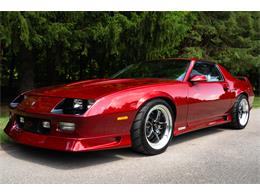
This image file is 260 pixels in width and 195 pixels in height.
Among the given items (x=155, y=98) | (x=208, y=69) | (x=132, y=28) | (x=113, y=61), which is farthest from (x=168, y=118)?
(x=113, y=61)

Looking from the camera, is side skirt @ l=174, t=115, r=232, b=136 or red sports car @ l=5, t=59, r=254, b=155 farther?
side skirt @ l=174, t=115, r=232, b=136

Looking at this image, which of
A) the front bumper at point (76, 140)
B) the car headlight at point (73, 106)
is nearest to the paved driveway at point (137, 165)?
the front bumper at point (76, 140)

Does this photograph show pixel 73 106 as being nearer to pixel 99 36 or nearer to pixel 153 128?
pixel 153 128

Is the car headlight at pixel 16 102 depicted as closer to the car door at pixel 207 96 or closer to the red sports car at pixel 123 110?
the red sports car at pixel 123 110

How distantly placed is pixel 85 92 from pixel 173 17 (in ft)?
19.9

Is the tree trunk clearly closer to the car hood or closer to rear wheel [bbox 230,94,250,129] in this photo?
the car hood

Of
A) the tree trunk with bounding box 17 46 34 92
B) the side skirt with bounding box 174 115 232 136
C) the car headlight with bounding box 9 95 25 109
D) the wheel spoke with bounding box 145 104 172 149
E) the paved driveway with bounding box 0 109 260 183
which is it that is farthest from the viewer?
the tree trunk with bounding box 17 46 34 92

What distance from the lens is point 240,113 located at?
6.88 metres

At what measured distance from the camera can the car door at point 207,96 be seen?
5367mm

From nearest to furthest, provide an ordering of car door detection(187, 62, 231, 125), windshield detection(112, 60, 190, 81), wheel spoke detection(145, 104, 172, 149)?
wheel spoke detection(145, 104, 172, 149) → car door detection(187, 62, 231, 125) → windshield detection(112, 60, 190, 81)

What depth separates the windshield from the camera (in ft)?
18.0

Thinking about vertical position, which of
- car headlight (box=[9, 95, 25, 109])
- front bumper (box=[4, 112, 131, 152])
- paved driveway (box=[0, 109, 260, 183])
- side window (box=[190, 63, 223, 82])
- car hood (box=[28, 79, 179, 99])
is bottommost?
paved driveway (box=[0, 109, 260, 183])

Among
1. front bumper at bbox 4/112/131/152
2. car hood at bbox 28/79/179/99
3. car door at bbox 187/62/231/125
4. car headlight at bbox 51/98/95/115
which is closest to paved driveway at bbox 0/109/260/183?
front bumper at bbox 4/112/131/152

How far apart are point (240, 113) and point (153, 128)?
9.07 feet
